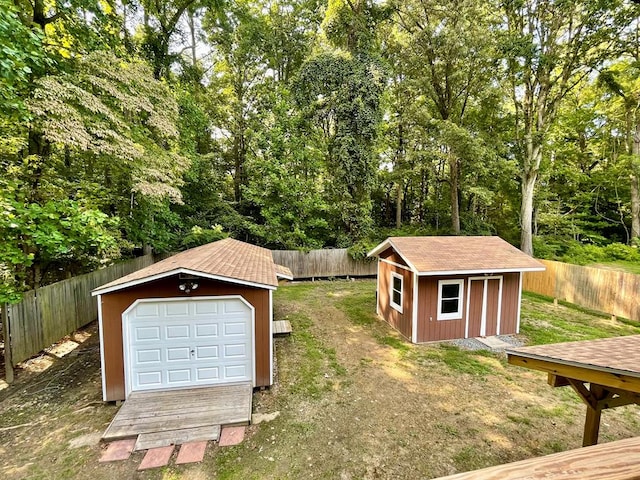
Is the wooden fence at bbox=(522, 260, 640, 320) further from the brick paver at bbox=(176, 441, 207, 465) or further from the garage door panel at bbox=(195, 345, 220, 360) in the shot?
the brick paver at bbox=(176, 441, 207, 465)

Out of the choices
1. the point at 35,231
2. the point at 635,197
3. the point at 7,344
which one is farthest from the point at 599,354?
the point at 635,197

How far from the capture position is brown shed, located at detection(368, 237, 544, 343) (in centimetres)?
845

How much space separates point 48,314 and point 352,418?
772 centimetres

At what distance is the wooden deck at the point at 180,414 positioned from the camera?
4797 millimetres

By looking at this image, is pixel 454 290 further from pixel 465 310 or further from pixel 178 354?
pixel 178 354

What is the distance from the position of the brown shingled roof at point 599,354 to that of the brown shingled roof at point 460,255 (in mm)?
4298

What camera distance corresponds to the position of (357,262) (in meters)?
17.6

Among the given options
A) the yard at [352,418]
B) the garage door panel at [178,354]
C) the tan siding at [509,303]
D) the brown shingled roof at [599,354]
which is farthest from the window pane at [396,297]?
the garage door panel at [178,354]

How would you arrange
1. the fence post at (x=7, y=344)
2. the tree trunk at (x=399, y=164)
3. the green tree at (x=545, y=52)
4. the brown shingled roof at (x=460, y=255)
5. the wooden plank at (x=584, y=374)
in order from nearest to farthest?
the wooden plank at (x=584, y=374) → the fence post at (x=7, y=344) → the brown shingled roof at (x=460, y=255) → the green tree at (x=545, y=52) → the tree trunk at (x=399, y=164)

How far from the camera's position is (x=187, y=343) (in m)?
6.02

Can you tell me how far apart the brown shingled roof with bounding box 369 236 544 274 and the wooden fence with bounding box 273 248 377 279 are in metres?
6.78

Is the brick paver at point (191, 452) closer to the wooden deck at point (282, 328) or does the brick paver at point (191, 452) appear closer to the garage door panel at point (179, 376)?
the garage door panel at point (179, 376)

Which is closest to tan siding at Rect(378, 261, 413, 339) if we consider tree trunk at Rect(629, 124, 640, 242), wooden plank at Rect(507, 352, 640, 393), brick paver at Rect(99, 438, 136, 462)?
wooden plank at Rect(507, 352, 640, 393)

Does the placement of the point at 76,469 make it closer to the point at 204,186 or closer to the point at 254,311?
the point at 254,311
